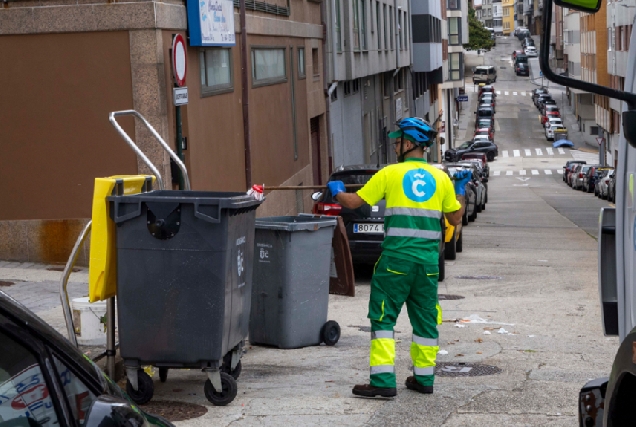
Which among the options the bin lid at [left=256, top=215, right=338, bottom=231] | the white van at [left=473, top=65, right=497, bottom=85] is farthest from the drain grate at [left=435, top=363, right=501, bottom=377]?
the white van at [left=473, top=65, right=497, bottom=85]

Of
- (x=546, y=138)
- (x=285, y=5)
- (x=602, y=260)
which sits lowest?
(x=546, y=138)

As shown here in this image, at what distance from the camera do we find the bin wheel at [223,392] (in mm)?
6883

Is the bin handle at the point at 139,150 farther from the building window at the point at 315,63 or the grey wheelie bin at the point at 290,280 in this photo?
the building window at the point at 315,63

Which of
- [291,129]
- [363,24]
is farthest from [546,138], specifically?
[291,129]

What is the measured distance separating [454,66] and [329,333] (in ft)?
267

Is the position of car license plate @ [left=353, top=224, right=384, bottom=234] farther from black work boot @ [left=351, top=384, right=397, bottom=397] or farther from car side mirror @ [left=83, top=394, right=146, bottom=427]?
car side mirror @ [left=83, top=394, right=146, bottom=427]

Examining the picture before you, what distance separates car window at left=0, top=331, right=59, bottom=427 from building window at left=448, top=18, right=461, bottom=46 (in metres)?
88.2

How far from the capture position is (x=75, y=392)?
287 cm

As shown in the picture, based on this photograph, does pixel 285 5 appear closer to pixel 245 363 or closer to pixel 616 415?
pixel 245 363

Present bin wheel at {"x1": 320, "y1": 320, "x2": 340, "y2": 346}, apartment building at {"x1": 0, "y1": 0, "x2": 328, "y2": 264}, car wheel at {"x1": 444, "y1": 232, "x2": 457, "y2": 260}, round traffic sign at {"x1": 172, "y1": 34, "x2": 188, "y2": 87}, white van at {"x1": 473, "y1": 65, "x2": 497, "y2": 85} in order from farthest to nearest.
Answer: white van at {"x1": 473, "y1": 65, "x2": 497, "y2": 85} → car wheel at {"x1": 444, "y1": 232, "x2": 457, "y2": 260} → apartment building at {"x1": 0, "y1": 0, "x2": 328, "y2": 264} → round traffic sign at {"x1": 172, "y1": 34, "x2": 188, "y2": 87} → bin wheel at {"x1": 320, "y1": 320, "x2": 340, "y2": 346}

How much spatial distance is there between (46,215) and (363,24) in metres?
23.6

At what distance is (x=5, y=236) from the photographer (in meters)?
13.7

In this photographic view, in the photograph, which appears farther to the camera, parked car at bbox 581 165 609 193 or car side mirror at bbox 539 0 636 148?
parked car at bbox 581 165 609 193

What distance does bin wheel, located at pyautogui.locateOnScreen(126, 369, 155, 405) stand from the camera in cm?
689
